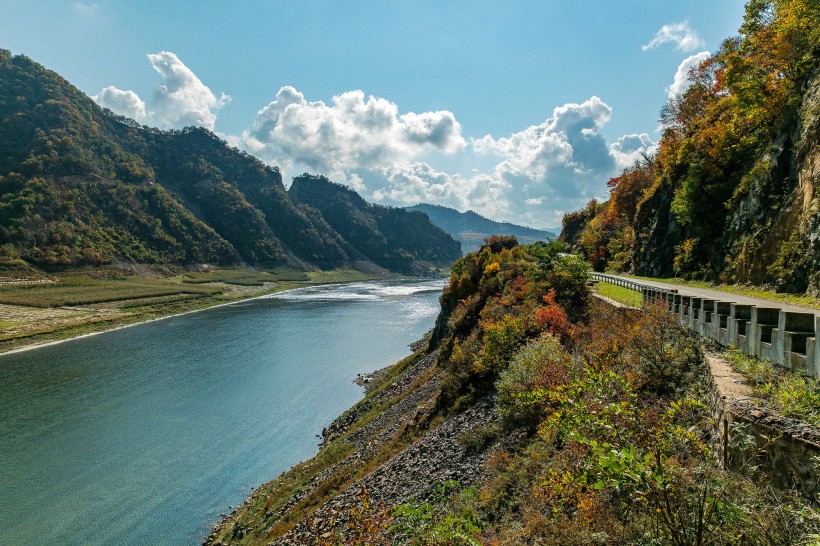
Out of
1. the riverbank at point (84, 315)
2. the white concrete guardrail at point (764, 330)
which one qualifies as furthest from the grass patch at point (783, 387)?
the riverbank at point (84, 315)

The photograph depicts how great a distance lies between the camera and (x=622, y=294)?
25594mm

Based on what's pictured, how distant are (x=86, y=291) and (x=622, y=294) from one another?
135m

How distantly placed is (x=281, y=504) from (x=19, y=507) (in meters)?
17.2

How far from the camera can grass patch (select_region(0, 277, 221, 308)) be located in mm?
99438

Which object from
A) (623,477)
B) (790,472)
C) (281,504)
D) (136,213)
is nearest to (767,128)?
(790,472)

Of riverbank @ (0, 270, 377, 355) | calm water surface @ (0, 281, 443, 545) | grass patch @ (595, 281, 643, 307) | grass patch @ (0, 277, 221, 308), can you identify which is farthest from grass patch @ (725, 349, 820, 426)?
grass patch @ (0, 277, 221, 308)

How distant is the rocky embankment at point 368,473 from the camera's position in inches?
Answer: 646

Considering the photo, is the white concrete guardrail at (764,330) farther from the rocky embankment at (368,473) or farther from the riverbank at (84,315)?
the riverbank at (84,315)

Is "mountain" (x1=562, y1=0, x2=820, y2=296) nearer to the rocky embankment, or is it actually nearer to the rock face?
the rock face

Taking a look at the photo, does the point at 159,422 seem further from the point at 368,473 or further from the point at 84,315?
the point at 84,315

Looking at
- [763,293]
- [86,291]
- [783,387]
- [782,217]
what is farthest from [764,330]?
[86,291]

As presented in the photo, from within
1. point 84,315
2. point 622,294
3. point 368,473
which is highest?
point 622,294

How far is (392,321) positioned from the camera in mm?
92750

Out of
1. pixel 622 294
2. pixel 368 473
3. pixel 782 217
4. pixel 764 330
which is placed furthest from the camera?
pixel 622 294
